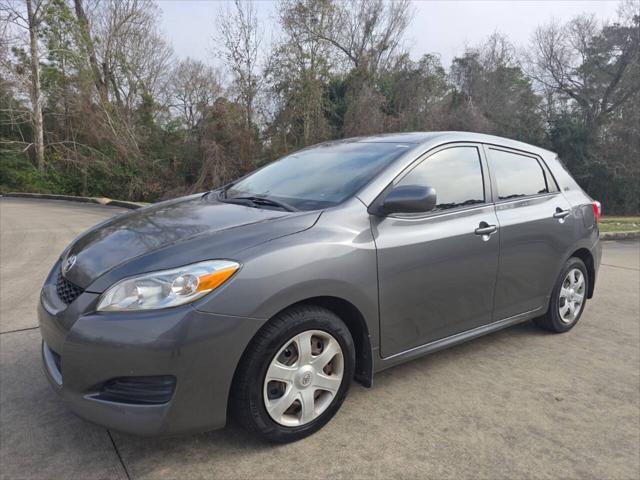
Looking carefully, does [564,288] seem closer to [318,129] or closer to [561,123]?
[318,129]

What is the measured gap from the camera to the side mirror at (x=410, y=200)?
8.73ft

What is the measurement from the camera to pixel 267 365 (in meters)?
2.30

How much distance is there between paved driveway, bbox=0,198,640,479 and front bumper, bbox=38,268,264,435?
0.31m

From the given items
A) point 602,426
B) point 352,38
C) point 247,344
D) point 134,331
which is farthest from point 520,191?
point 352,38

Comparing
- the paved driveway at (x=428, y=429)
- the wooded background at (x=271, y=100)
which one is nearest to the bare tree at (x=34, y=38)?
the wooded background at (x=271, y=100)

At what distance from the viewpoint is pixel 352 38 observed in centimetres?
2277

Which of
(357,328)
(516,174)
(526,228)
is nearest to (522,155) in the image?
(516,174)

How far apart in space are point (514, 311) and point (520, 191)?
900 mm

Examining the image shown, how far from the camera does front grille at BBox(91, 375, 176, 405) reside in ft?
6.89

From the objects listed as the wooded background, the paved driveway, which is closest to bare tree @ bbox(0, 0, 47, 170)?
the wooded background

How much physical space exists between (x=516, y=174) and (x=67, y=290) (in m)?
3.14

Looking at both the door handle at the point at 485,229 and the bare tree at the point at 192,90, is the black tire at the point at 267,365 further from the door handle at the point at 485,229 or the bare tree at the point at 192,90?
the bare tree at the point at 192,90

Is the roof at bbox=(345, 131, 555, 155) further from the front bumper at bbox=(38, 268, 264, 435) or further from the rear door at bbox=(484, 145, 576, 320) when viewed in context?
the front bumper at bbox=(38, 268, 264, 435)

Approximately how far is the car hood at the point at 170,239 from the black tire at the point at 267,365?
0.40 m
